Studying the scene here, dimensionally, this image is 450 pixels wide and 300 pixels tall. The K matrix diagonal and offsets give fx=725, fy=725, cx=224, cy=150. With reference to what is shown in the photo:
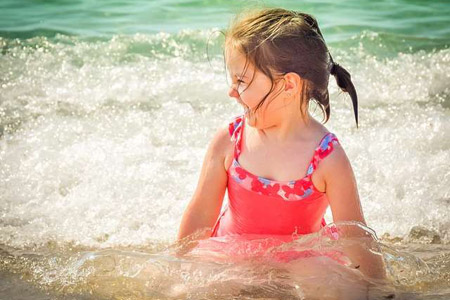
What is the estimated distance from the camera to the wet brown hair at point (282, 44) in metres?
2.53

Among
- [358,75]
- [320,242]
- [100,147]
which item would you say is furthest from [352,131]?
[320,242]

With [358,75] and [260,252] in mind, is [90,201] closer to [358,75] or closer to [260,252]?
[260,252]

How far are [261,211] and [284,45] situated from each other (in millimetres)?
618

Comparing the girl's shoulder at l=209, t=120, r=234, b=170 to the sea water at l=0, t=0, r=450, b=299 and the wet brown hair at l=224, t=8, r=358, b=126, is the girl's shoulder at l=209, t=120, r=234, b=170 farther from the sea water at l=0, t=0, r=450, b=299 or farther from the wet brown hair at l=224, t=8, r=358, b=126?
the sea water at l=0, t=0, r=450, b=299

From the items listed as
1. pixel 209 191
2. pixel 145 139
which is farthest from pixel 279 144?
pixel 145 139

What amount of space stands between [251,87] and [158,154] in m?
1.84

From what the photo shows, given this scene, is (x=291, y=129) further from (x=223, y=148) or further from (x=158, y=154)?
(x=158, y=154)

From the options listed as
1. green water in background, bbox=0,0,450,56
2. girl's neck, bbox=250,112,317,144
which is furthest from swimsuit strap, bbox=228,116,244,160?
green water in background, bbox=0,0,450,56

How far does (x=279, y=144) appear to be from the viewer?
2693 millimetres

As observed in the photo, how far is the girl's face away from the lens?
2.56 metres

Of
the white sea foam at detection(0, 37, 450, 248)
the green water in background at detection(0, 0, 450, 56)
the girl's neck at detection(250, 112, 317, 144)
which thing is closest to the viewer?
the girl's neck at detection(250, 112, 317, 144)

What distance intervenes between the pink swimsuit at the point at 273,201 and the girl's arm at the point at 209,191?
4 centimetres

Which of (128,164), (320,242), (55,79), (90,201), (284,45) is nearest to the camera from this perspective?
(284,45)

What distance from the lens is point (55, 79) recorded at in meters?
5.52
